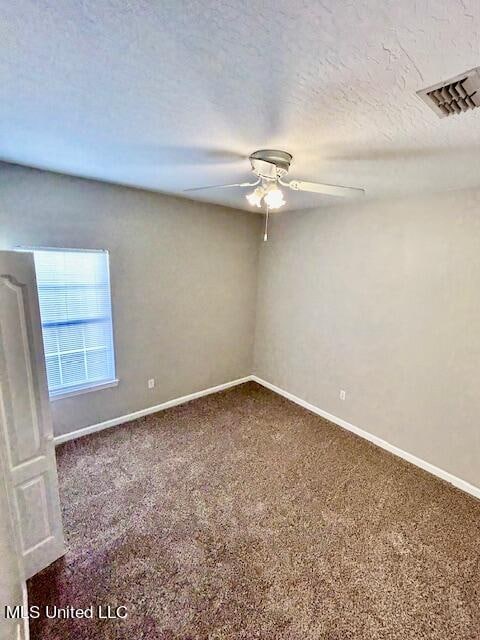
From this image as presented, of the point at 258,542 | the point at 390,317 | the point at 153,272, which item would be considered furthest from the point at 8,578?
the point at 390,317

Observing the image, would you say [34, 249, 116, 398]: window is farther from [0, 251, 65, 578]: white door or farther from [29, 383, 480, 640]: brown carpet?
[0, 251, 65, 578]: white door

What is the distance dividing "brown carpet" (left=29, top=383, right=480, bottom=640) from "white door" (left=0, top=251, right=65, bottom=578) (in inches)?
8.9

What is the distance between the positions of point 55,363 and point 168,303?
1.27 m

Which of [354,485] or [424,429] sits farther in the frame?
[424,429]

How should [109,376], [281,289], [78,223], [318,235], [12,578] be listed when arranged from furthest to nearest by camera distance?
[281,289] < [318,235] < [109,376] < [78,223] < [12,578]

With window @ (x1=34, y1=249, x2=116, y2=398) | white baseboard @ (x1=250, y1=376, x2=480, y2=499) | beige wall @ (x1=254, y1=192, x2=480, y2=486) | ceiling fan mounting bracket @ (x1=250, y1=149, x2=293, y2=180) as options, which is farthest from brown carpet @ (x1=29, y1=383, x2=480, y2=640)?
ceiling fan mounting bracket @ (x1=250, y1=149, x2=293, y2=180)

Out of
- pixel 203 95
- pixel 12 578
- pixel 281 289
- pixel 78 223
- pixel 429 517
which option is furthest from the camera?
pixel 281 289

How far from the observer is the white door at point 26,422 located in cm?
153

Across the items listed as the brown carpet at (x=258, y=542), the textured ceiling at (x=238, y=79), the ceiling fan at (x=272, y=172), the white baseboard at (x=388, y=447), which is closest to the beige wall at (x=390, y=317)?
the white baseboard at (x=388, y=447)

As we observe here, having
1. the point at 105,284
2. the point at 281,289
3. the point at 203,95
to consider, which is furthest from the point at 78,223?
the point at 281,289

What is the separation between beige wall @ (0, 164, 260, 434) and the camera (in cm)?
256

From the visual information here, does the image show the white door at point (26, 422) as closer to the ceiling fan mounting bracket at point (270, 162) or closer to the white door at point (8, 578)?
Result: the white door at point (8, 578)

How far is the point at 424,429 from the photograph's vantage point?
110 inches

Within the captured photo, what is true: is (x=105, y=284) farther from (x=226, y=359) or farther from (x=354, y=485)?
(x=354, y=485)
